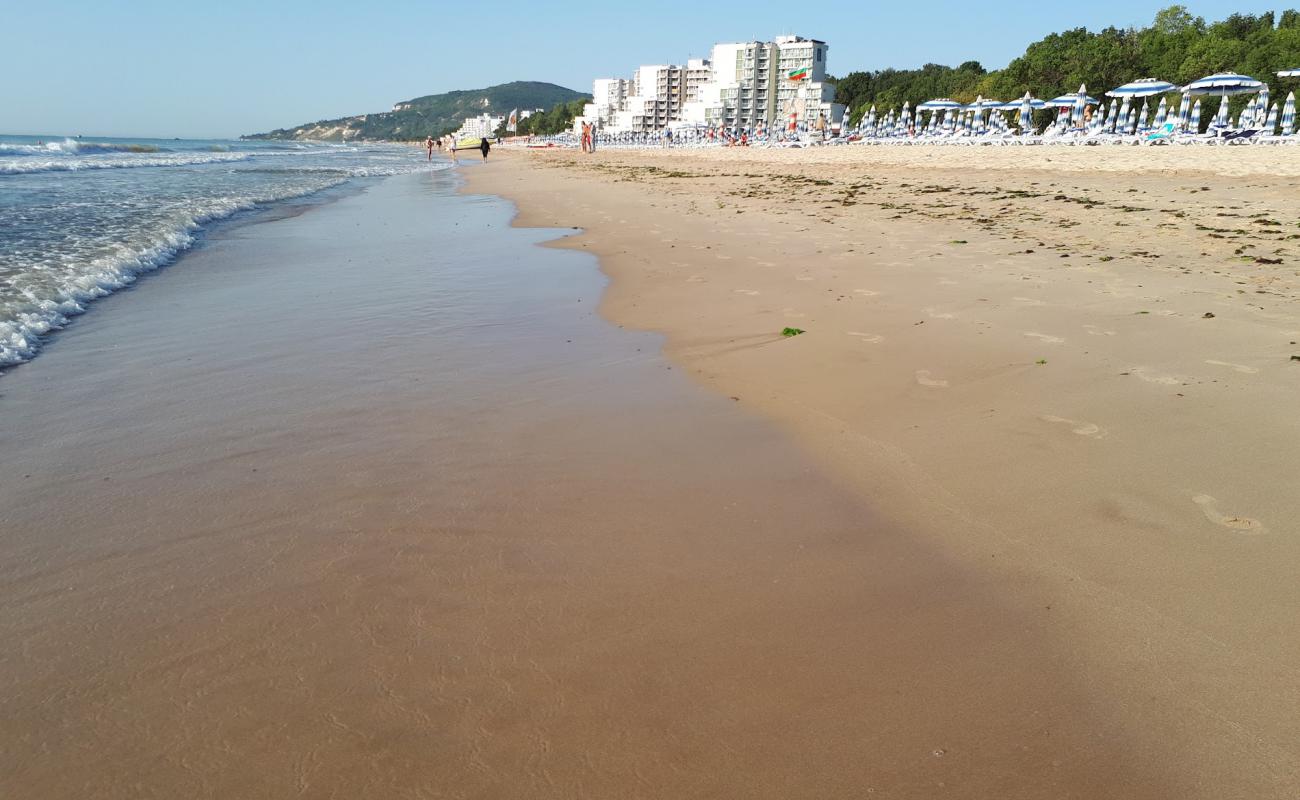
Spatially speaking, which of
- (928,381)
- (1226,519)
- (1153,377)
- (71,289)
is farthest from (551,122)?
(1226,519)

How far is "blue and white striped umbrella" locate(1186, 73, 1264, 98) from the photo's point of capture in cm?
3119

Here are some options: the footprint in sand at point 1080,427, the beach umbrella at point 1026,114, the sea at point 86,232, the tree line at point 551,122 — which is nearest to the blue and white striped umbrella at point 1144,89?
the beach umbrella at point 1026,114

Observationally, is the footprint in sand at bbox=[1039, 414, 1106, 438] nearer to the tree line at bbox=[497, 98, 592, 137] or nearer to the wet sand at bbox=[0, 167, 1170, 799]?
the wet sand at bbox=[0, 167, 1170, 799]

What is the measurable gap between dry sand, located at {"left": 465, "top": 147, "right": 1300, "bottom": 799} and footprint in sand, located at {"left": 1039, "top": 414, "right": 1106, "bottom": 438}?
0.02m

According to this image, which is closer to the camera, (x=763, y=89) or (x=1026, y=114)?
(x=1026, y=114)

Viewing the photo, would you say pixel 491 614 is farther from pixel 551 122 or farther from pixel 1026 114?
pixel 551 122

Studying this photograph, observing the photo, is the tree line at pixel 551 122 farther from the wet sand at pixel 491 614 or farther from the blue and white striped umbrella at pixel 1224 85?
the wet sand at pixel 491 614

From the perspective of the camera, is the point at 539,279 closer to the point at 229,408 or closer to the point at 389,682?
the point at 229,408

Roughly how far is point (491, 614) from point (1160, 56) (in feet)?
226

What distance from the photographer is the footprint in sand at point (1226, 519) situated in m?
2.54

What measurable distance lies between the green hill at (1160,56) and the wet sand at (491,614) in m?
56.1

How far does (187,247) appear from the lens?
34.0 feet

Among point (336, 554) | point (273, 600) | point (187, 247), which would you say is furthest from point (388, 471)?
point (187, 247)

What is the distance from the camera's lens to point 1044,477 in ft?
9.86
